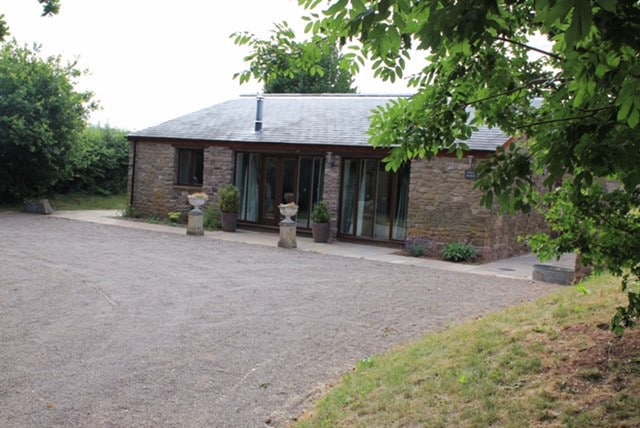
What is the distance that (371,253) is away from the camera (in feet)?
50.5

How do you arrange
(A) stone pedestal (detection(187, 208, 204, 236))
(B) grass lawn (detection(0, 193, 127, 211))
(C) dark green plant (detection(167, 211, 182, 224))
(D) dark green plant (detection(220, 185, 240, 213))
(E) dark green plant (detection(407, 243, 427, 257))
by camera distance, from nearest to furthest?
(E) dark green plant (detection(407, 243, 427, 257)) → (A) stone pedestal (detection(187, 208, 204, 236)) → (D) dark green plant (detection(220, 185, 240, 213)) → (C) dark green plant (detection(167, 211, 182, 224)) → (B) grass lawn (detection(0, 193, 127, 211))

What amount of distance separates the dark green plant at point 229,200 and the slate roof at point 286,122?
1641 millimetres

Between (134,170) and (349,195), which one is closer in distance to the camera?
(349,195)

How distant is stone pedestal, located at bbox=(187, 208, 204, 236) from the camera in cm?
1725

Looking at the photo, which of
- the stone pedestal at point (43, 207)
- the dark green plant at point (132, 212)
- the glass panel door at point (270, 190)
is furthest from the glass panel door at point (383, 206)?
the stone pedestal at point (43, 207)

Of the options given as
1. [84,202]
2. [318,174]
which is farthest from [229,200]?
[84,202]

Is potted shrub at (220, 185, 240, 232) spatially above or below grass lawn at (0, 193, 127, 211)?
above

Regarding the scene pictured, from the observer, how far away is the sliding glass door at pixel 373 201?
55.6 ft

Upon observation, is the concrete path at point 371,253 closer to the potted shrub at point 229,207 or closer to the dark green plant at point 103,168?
the potted shrub at point 229,207

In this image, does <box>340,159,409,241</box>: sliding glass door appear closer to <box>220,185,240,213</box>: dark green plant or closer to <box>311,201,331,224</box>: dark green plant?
<box>311,201,331,224</box>: dark green plant

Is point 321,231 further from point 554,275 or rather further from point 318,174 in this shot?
point 554,275

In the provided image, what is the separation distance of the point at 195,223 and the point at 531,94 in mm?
13656

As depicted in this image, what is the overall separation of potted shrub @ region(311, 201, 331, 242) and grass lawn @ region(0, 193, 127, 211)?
37.3ft

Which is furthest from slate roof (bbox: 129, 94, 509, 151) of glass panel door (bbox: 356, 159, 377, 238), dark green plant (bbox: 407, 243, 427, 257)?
dark green plant (bbox: 407, 243, 427, 257)
